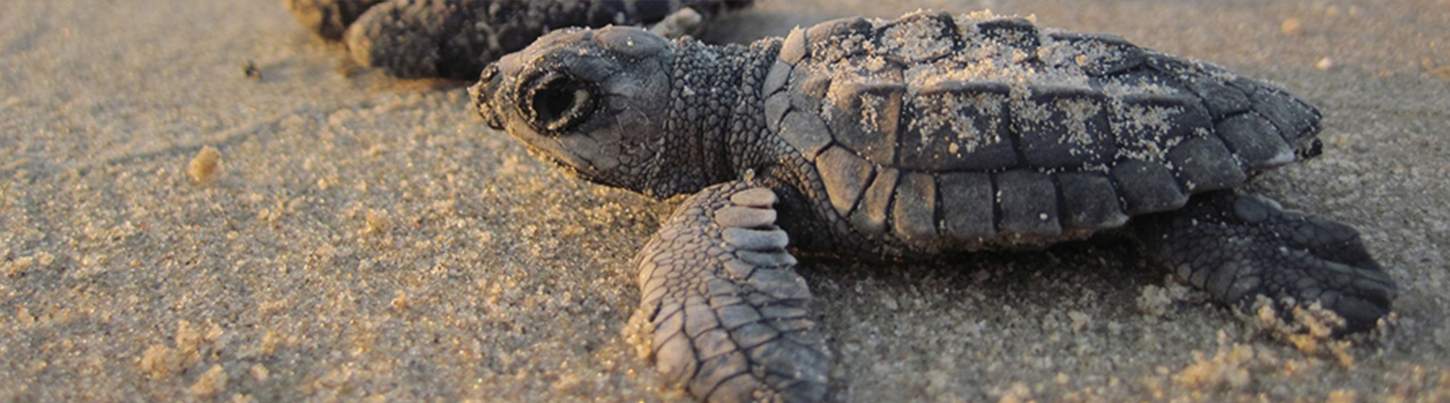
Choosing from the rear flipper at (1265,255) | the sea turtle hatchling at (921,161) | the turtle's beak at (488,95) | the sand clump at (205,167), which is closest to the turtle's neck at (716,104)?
the sea turtle hatchling at (921,161)

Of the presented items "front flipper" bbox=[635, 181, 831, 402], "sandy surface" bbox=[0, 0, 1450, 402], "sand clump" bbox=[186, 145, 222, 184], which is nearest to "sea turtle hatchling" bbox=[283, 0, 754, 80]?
"sandy surface" bbox=[0, 0, 1450, 402]

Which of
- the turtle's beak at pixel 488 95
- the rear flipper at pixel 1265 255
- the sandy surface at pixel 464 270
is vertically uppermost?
the turtle's beak at pixel 488 95

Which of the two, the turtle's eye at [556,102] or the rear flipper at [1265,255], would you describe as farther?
the turtle's eye at [556,102]

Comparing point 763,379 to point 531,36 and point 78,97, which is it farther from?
point 78,97

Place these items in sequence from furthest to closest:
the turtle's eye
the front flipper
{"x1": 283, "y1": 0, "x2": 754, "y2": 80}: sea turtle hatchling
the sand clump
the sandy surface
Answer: {"x1": 283, "y1": 0, "x2": 754, "y2": 80}: sea turtle hatchling, the sand clump, the turtle's eye, the sandy surface, the front flipper

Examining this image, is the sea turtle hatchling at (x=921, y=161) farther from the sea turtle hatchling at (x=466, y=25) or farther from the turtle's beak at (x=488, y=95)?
the sea turtle hatchling at (x=466, y=25)

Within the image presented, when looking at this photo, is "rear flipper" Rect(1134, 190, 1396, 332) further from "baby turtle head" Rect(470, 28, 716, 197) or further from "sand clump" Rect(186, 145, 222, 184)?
"sand clump" Rect(186, 145, 222, 184)

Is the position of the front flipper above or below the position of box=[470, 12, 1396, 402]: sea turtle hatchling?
below

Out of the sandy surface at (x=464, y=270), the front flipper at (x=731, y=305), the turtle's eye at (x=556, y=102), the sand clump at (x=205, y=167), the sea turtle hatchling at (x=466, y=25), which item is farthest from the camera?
the sea turtle hatchling at (x=466, y=25)
